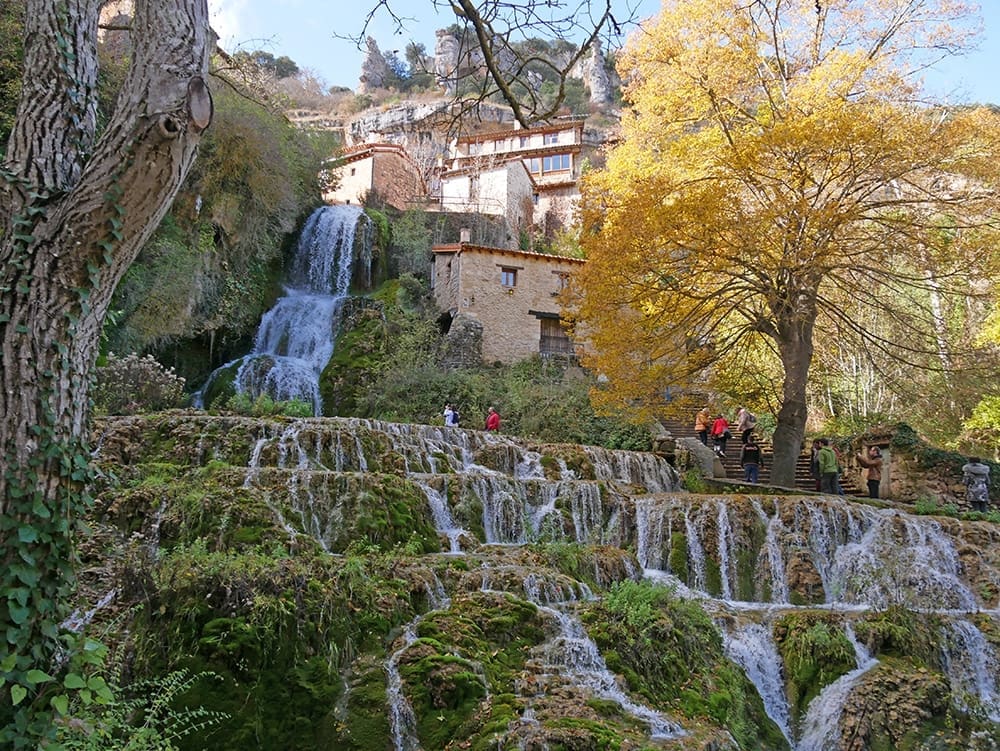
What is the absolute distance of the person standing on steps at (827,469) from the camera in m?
15.3

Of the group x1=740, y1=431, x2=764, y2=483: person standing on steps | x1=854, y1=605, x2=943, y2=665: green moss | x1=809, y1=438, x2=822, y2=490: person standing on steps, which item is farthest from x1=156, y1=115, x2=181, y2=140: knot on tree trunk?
x1=809, y1=438, x2=822, y2=490: person standing on steps

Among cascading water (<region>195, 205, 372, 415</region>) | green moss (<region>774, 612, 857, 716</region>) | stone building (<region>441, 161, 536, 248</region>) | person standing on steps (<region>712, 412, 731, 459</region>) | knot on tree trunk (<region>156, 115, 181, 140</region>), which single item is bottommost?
green moss (<region>774, 612, 857, 716</region>)

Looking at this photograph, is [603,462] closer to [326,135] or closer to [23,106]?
[23,106]

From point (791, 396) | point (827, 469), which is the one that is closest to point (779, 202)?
point (791, 396)

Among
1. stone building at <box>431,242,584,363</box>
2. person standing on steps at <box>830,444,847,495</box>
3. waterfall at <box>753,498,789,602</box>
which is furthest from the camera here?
stone building at <box>431,242,584,363</box>

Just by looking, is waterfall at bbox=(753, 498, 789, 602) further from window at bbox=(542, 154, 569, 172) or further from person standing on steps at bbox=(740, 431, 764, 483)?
window at bbox=(542, 154, 569, 172)

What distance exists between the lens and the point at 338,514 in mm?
9188

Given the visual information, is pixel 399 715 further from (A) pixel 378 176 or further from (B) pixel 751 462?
(A) pixel 378 176

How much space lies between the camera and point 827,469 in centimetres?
1532

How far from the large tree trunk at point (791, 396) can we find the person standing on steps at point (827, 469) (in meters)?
1.44

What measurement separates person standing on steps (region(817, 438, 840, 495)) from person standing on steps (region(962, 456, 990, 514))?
2414 millimetres

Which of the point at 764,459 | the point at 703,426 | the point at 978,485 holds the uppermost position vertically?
the point at 703,426

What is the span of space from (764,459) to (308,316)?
47.6 ft

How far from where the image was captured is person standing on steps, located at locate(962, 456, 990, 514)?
1422cm
